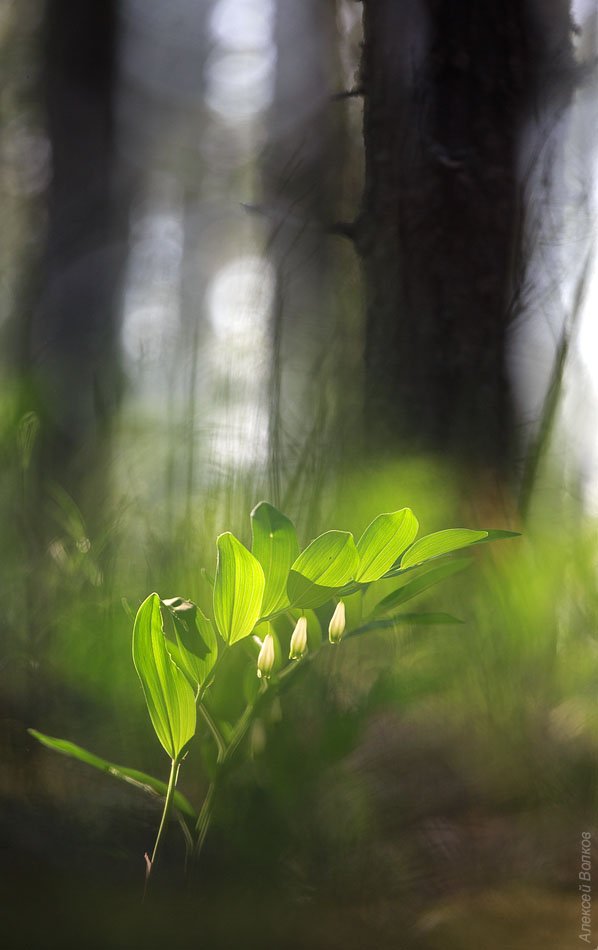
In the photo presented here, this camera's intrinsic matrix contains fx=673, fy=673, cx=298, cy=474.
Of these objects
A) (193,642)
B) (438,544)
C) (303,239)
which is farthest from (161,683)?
(303,239)

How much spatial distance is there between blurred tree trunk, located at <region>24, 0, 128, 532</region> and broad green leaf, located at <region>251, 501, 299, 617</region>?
0.12 metres

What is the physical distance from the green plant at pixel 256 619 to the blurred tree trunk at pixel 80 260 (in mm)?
110

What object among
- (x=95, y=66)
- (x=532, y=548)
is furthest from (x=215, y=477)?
(x=95, y=66)

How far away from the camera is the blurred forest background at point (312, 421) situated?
30 centimetres

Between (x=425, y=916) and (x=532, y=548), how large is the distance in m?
0.17

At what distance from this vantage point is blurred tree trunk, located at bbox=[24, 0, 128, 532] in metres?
0.37

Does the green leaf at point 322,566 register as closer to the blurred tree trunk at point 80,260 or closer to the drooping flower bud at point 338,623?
the drooping flower bud at point 338,623

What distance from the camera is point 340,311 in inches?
14.1

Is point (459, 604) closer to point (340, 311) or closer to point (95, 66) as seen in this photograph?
point (340, 311)

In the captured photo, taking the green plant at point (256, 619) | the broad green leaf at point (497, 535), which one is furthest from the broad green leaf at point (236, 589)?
the broad green leaf at point (497, 535)

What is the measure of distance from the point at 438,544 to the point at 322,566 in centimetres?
5

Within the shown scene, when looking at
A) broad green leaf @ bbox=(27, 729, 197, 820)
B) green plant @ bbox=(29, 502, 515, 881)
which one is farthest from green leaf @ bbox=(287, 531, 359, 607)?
broad green leaf @ bbox=(27, 729, 197, 820)

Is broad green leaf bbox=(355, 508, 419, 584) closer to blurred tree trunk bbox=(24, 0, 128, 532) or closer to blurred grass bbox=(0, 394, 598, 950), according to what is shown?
blurred grass bbox=(0, 394, 598, 950)

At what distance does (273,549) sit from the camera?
28cm
